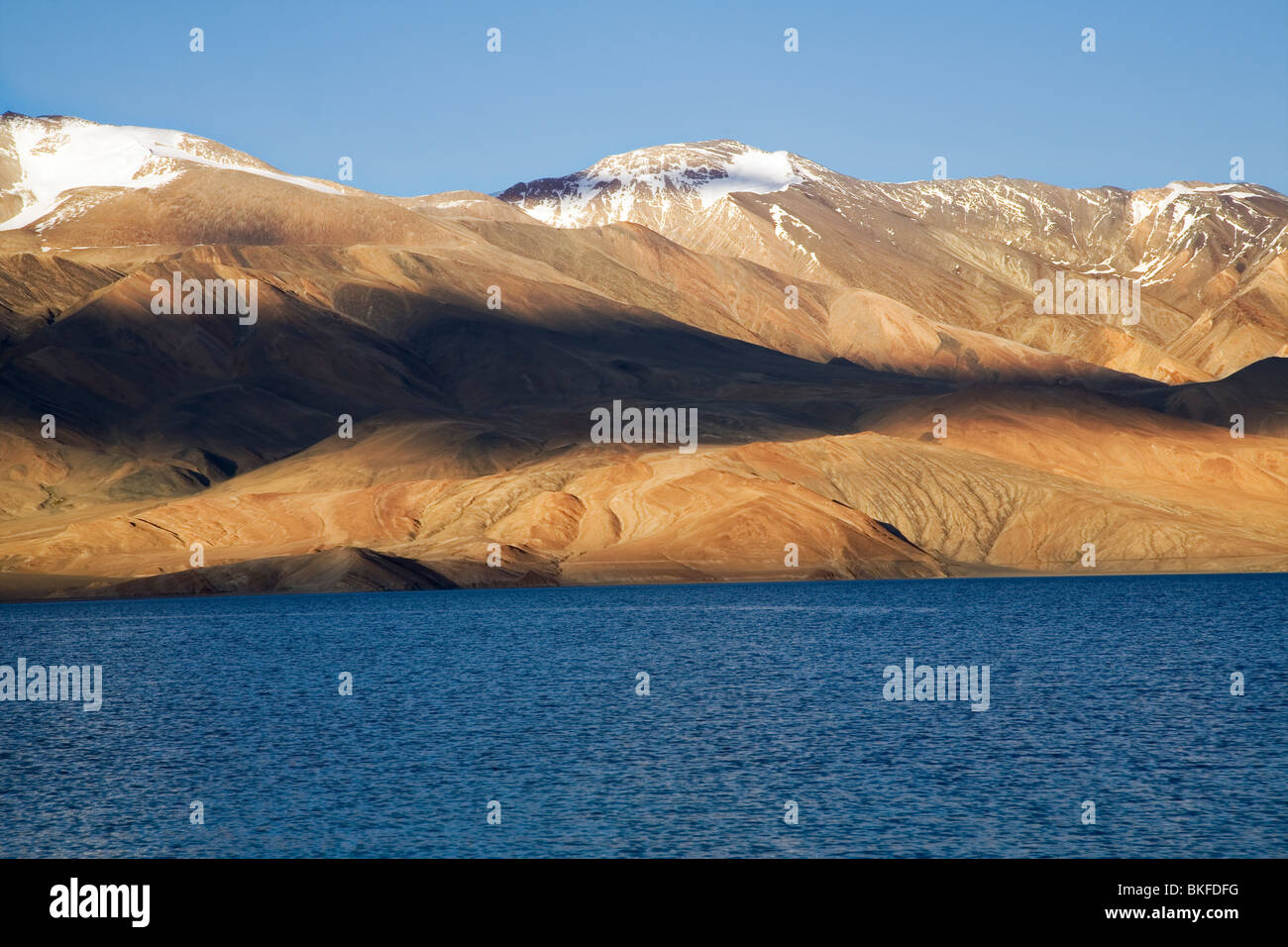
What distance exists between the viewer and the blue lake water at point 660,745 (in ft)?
104

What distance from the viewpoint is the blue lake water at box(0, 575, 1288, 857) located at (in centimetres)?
3170

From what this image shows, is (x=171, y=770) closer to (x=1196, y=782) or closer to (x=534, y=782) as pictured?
(x=534, y=782)

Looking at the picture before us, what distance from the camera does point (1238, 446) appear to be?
170 metres

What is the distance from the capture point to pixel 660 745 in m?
43.6

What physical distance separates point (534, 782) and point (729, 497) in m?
106

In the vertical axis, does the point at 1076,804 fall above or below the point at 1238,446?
below

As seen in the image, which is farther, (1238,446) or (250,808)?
(1238,446)

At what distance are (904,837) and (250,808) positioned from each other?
1439 cm
